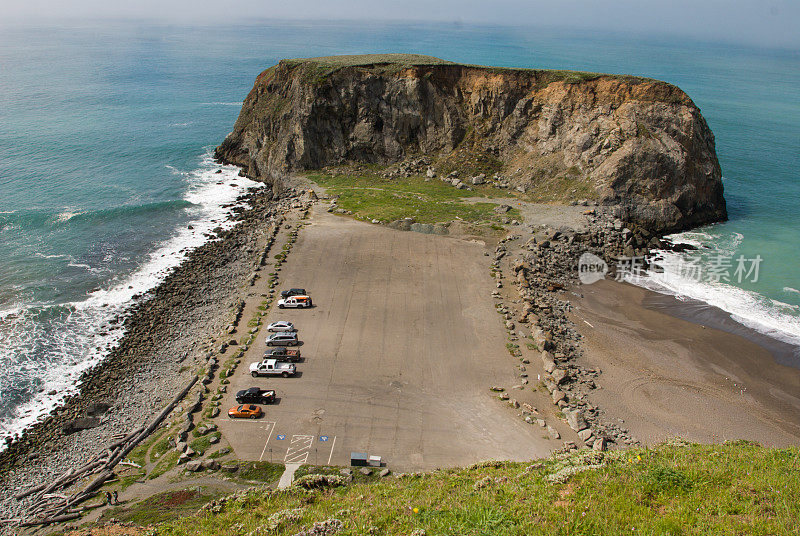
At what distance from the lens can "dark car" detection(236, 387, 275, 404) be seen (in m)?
30.4

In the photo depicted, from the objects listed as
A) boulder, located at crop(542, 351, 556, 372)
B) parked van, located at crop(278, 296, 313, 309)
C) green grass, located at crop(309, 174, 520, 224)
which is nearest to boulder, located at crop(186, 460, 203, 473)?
parked van, located at crop(278, 296, 313, 309)

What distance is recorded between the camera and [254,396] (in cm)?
3042

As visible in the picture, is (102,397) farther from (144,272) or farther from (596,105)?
(596,105)

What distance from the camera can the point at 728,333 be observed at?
4294 centimetres

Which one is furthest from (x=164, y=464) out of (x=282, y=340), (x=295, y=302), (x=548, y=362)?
(x=548, y=362)

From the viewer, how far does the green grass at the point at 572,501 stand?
49.2 feet

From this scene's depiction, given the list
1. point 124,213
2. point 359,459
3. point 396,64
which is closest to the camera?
point 359,459

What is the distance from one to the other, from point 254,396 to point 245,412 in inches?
47.7

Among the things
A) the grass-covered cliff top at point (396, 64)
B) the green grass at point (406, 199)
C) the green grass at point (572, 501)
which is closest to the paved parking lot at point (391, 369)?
the green grass at point (572, 501)

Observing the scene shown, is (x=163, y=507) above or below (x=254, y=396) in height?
below

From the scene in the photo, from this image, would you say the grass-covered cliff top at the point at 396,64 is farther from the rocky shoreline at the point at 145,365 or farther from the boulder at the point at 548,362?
the boulder at the point at 548,362

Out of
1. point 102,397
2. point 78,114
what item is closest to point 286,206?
point 102,397

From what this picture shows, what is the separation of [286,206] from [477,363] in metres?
39.2

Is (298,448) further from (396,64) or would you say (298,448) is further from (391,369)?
(396,64)
